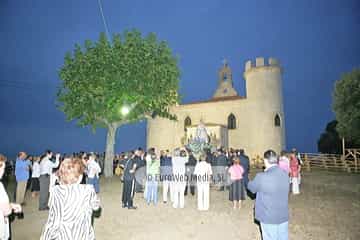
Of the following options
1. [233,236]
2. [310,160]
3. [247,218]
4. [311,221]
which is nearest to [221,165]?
[247,218]

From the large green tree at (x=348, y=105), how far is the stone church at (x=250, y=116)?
20.3 ft

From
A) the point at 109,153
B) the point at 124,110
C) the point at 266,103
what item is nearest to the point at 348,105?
the point at 266,103

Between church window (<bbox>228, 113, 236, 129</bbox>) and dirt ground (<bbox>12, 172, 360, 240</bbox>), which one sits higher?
church window (<bbox>228, 113, 236, 129</bbox>)

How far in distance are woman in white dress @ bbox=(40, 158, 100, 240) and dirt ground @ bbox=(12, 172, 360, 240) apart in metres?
3.25

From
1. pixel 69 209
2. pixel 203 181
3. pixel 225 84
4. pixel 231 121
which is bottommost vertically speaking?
Answer: pixel 203 181

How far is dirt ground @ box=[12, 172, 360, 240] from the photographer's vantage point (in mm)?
6078

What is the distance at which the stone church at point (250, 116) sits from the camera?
2953 cm

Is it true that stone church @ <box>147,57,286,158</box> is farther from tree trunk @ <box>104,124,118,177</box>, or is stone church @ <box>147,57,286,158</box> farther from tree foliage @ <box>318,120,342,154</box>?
tree foliage @ <box>318,120,342,154</box>

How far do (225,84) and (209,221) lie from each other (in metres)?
31.7

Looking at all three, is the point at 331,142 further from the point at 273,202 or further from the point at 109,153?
the point at 273,202

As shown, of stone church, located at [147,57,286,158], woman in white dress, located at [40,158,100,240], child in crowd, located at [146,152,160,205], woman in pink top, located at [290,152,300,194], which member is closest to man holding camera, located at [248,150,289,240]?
woman in white dress, located at [40,158,100,240]

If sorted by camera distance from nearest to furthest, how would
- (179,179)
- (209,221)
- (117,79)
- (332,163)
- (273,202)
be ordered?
(273,202) → (209,221) → (179,179) → (117,79) → (332,163)

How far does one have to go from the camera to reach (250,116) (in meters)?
30.5

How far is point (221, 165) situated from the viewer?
11508mm
